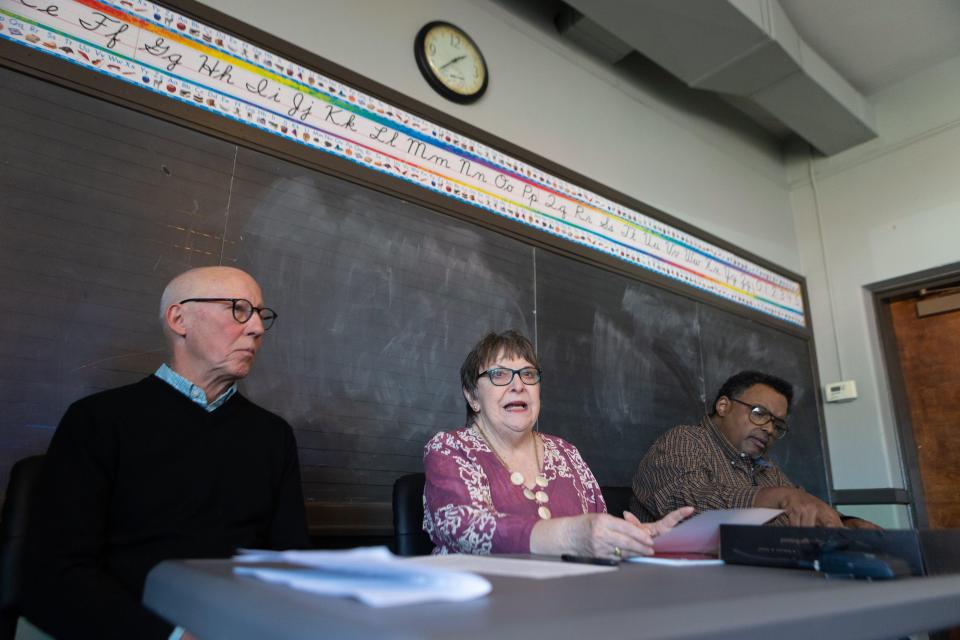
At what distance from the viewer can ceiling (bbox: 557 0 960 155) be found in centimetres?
269

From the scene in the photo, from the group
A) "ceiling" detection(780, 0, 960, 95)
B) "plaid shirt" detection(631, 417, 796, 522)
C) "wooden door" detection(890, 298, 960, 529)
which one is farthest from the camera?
"wooden door" detection(890, 298, 960, 529)

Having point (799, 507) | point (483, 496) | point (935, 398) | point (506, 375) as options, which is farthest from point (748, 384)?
point (935, 398)

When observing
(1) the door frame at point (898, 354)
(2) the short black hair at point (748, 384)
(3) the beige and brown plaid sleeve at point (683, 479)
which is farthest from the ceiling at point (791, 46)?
(3) the beige and brown plaid sleeve at point (683, 479)

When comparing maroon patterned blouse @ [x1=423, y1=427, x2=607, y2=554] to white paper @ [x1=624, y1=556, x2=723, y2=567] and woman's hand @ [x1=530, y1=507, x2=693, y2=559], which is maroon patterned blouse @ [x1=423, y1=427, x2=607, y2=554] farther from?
white paper @ [x1=624, y1=556, x2=723, y2=567]

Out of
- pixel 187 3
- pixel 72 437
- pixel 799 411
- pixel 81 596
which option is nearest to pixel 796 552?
pixel 81 596

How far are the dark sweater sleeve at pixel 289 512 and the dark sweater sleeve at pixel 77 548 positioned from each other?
0.30 metres

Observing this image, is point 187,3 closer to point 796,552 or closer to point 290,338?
point 290,338

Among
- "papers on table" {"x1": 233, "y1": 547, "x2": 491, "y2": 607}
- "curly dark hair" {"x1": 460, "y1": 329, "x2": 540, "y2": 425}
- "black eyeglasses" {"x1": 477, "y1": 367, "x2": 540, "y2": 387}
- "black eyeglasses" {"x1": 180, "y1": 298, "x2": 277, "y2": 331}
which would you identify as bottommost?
"papers on table" {"x1": 233, "y1": 547, "x2": 491, "y2": 607}

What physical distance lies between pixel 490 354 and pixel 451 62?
1298 millimetres

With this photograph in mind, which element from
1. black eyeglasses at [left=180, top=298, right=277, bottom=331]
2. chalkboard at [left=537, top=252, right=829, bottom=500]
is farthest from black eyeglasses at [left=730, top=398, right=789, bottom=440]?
black eyeglasses at [left=180, top=298, right=277, bottom=331]

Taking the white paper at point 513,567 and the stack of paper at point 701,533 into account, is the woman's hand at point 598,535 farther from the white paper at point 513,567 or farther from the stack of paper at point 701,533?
the white paper at point 513,567

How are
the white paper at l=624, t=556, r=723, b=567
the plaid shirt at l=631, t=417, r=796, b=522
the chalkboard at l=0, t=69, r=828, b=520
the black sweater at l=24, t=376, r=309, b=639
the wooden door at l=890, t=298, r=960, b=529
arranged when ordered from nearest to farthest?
1. the white paper at l=624, t=556, r=723, b=567
2. the black sweater at l=24, t=376, r=309, b=639
3. the chalkboard at l=0, t=69, r=828, b=520
4. the plaid shirt at l=631, t=417, r=796, b=522
5. the wooden door at l=890, t=298, r=960, b=529

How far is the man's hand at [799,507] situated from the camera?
4.89ft

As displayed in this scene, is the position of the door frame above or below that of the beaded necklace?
above
